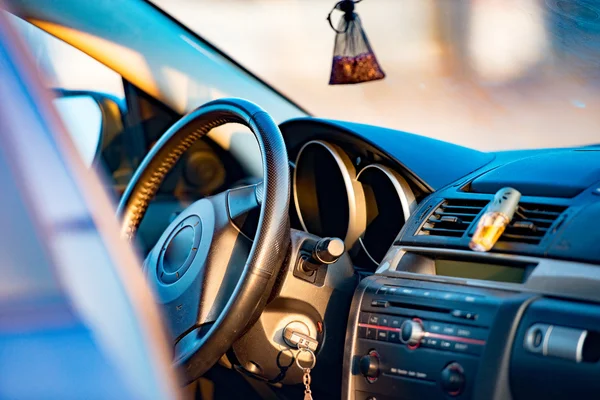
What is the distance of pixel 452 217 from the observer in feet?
7.07

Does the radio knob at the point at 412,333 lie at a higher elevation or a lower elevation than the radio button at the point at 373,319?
higher

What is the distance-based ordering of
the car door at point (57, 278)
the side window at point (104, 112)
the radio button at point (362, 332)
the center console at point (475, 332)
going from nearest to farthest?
the car door at point (57, 278)
the center console at point (475, 332)
the radio button at point (362, 332)
the side window at point (104, 112)

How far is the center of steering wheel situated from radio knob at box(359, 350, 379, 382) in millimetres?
506

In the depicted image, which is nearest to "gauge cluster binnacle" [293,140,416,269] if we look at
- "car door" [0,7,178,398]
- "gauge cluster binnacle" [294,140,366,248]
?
"gauge cluster binnacle" [294,140,366,248]

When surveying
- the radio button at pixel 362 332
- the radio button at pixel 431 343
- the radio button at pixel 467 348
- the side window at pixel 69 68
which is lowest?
the radio button at pixel 362 332

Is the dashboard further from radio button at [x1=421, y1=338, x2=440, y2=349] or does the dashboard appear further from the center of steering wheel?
the center of steering wheel

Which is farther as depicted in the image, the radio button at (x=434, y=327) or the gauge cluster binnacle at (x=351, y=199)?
the gauge cluster binnacle at (x=351, y=199)

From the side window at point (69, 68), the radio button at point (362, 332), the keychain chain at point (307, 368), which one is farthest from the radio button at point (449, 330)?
the side window at point (69, 68)

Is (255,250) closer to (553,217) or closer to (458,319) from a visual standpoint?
(458,319)

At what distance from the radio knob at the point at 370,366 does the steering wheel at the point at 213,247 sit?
0.29 m

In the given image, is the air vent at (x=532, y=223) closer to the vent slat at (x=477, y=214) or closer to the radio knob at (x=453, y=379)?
the vent slat at (x=477, y=214)

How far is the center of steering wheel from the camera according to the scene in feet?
7.06

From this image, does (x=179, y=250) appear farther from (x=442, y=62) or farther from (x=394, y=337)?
(x=442, y=62)

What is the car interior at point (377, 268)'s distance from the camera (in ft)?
5.91
